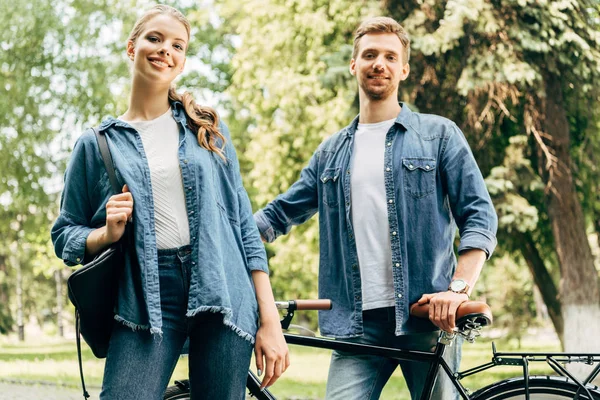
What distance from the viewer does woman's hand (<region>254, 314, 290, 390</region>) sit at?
2.47 meters

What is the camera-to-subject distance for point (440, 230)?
317 centimetres

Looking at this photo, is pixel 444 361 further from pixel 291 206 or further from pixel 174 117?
pixel 174 117

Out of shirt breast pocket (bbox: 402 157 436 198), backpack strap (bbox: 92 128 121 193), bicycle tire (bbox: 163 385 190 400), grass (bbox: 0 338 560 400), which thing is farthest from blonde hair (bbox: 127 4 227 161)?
grass (bbox: 0 338 560 400)

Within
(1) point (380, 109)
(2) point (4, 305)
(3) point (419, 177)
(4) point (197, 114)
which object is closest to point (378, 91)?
(1) point (380, 109)

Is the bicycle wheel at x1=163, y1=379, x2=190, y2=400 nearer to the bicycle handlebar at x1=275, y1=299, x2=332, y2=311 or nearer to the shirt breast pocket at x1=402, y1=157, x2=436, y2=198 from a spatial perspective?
the bicycle handlebar at x1=275, y1=299, x2=332, y2=311

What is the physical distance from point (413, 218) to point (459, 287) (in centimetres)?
33

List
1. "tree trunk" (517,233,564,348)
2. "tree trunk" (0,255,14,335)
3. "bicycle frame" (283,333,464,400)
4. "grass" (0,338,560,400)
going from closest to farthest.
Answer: "bicycle frame" (283,333,464,400)
"grass" (0,338,560,400)
"tree trunk" (517,233,564,348)
"tree trunk" (0,255,14,335)

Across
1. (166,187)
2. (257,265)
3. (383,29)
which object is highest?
(383,29)

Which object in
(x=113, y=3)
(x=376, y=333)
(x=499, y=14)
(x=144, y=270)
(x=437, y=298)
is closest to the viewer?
(x=144, y=270)

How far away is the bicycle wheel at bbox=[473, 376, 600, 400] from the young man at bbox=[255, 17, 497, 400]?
0.17 m

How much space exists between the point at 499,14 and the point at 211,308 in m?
10.5

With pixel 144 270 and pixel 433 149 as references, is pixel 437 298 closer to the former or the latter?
pixel 433 149

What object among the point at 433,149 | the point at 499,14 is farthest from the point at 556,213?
the point at 433,149

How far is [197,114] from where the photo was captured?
2609 mm
